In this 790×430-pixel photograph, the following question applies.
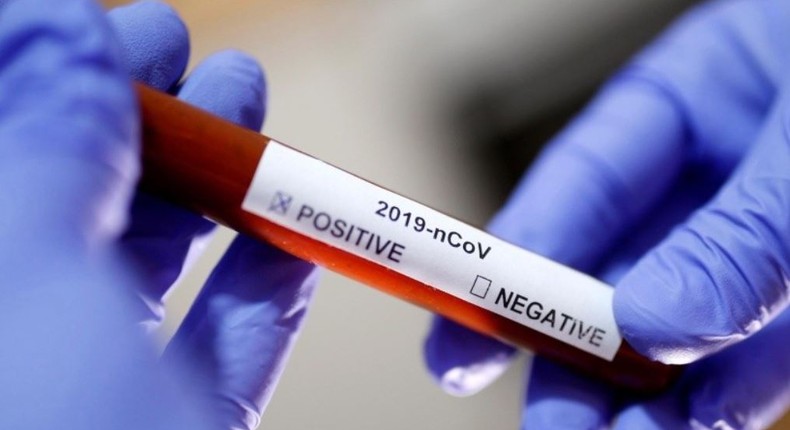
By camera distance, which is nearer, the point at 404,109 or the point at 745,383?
the point at 745,383

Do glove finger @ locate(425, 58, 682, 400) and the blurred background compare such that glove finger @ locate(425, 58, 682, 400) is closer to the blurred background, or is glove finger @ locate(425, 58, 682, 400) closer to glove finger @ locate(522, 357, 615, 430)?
glove finger @ locate(522, 357, 615, 430)

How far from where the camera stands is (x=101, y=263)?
39 centimetres

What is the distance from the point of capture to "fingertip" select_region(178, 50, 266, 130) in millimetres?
530

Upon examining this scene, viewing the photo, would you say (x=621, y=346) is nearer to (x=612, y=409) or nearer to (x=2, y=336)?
(x=612, y=409)

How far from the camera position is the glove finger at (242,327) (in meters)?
0.51

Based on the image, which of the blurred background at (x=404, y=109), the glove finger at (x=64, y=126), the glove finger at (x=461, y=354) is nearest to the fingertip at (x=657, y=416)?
the glove finger at (x=461, y=354)

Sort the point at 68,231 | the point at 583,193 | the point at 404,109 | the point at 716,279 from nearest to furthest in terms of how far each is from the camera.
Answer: the point at 68,231 < the point at 716,279 < the point at 583,193 < the point at 404,109

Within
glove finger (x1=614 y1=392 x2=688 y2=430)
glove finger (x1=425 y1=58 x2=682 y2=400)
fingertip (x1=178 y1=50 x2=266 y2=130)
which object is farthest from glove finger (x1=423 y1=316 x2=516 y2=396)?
fingertip (x1=178 y1=50 x2=266 y2=130)

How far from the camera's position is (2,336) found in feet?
1.11

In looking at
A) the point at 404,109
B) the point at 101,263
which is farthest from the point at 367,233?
the point at 404,109

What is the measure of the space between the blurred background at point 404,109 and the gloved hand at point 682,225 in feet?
0.56

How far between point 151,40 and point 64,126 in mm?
155

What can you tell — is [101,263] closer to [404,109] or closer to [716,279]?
[716,279]

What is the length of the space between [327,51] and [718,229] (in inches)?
21.5
